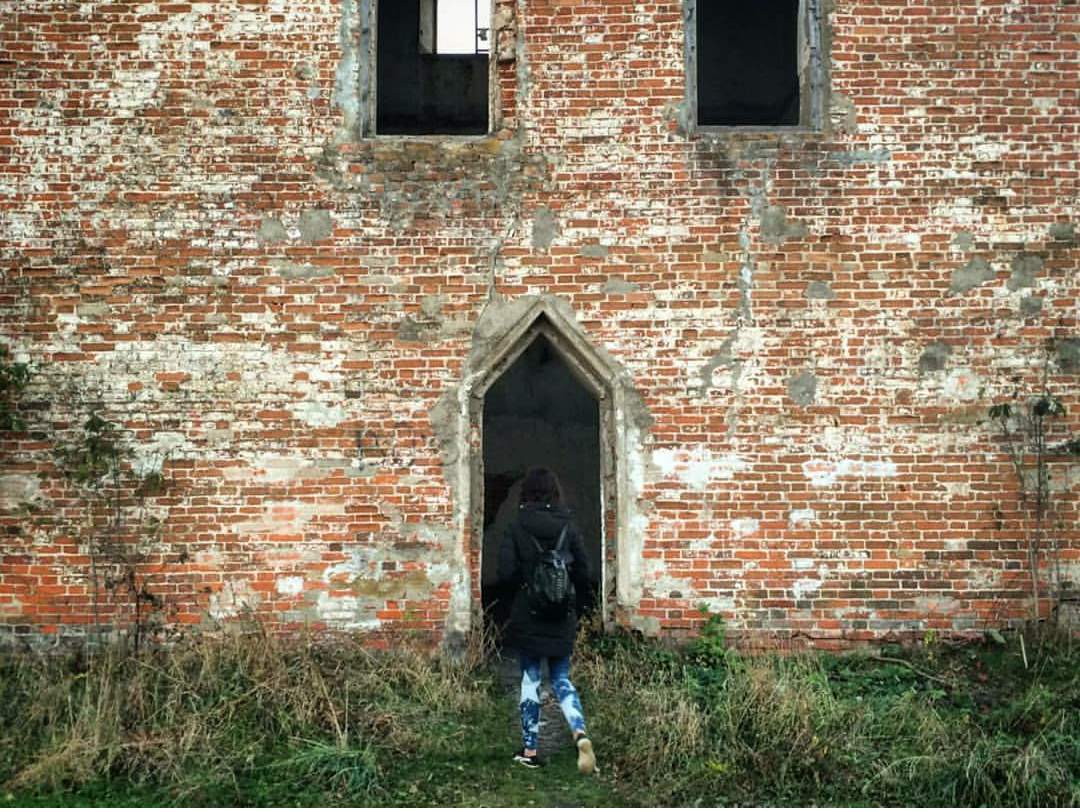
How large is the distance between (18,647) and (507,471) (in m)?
5.56

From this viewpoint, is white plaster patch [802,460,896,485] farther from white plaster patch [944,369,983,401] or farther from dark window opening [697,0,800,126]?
dark window opening [697,0,800,126]

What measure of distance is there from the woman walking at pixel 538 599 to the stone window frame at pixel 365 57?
297 centimetres

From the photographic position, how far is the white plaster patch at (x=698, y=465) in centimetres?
674

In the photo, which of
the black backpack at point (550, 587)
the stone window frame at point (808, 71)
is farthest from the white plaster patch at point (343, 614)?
the stone window frame at point (808, 71)

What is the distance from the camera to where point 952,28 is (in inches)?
269

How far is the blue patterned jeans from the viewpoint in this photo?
204 inches

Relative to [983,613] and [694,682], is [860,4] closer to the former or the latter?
[983,613]

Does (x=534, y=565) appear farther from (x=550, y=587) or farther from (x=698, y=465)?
(x=698, y=465)

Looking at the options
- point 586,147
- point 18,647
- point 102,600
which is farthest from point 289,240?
point 18,647

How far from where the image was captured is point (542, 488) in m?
5.21

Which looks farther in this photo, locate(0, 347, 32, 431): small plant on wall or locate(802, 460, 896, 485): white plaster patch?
locate(802, 460, 896, 485): white plaster patch

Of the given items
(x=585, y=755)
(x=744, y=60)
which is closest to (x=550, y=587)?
(x=585, y=755)

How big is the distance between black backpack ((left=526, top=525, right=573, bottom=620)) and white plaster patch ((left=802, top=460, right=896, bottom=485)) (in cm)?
242

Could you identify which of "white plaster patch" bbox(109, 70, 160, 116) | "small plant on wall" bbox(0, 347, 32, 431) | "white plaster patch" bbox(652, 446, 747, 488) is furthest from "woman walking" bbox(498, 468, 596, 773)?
"white plaster patch" bbox(109, 70, 160, 116)
